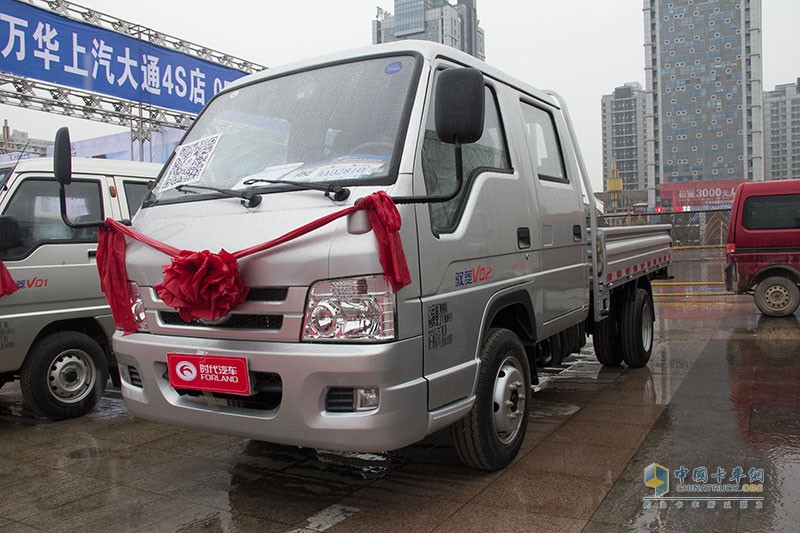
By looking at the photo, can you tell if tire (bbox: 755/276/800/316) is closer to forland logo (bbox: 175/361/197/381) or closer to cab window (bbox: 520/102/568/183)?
cab window (bbox: 520/102/568/183)

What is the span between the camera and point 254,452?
4.21 meters

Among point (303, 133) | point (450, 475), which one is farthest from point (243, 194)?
point (450, 475)

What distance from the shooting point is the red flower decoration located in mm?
2754

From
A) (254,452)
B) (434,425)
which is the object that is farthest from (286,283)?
(254,452)

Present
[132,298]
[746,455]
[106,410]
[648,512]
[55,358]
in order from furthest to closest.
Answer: [106,410]
[55,358]
[746,455]
[132,298]
[648,512]

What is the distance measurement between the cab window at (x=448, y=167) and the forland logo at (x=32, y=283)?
3484 millimetres

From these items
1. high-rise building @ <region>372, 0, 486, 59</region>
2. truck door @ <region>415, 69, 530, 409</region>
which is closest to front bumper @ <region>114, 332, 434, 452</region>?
truck door @ <region>415, 69, 530, 409</region>

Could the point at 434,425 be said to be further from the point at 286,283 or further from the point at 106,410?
the point at 106,410

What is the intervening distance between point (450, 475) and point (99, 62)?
11986 mm

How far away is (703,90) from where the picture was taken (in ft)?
332

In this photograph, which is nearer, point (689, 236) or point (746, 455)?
point (746, 455)

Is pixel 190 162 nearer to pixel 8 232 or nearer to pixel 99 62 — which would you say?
pixel 8 232

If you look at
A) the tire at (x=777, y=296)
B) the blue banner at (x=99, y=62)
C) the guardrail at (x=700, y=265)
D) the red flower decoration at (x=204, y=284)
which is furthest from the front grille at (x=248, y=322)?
the guardrail at (x=700, y=265)

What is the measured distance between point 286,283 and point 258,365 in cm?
38
